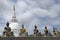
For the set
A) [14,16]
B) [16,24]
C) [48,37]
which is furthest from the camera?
[14,16]

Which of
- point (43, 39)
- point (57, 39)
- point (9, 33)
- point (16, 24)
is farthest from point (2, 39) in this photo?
point (16, 24)

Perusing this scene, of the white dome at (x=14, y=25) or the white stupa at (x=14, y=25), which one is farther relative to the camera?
the white dome at (x=14, y=25)

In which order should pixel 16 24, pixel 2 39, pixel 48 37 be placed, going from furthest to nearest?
pixel 16 24 → pixel 48 37 → pixel 2 39

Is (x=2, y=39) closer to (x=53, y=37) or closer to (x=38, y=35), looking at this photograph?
(x=38, y=35)

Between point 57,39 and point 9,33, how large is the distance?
17.0 feet

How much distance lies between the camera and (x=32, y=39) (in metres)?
19.2

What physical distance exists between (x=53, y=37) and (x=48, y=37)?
0.57 metres

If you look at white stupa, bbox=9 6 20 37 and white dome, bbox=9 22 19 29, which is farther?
white dome, bbox=9 22 19 29

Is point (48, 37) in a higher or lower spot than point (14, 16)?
lower

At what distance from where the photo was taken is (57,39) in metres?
19.6

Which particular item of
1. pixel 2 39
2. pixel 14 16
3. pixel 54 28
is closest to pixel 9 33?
pixel 2 39

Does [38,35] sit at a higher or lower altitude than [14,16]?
lower

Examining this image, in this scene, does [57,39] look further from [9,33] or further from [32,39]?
[9,33]

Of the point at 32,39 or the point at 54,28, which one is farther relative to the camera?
the point at 54,28
